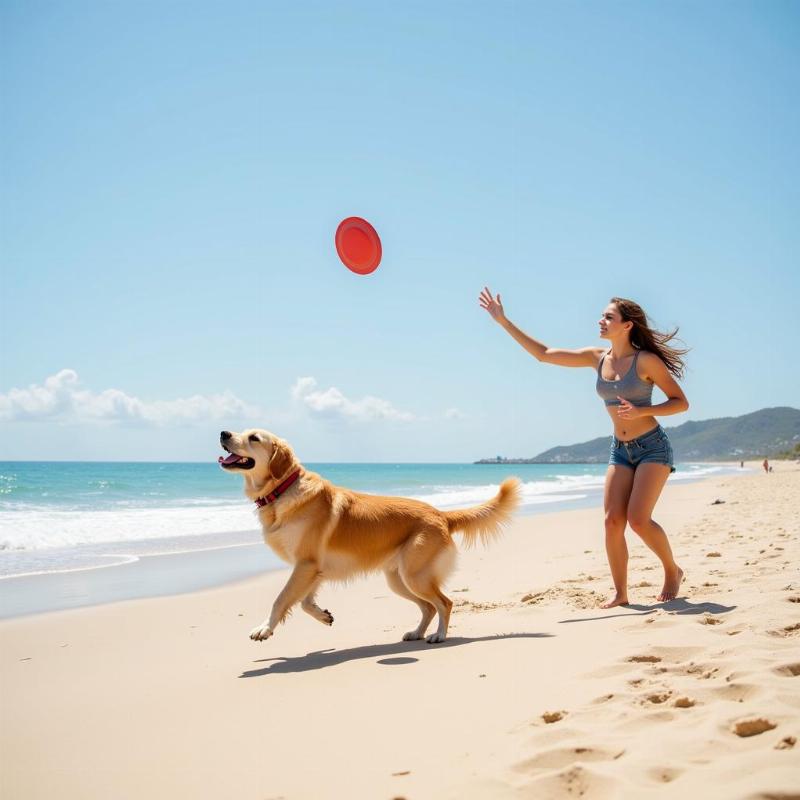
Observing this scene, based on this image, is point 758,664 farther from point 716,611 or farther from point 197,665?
point 197,665

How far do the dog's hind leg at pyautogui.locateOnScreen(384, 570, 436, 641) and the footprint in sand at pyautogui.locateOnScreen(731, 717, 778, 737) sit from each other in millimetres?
2902

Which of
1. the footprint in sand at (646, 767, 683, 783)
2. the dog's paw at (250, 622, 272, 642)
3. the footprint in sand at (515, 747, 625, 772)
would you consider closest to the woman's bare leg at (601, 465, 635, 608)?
the dog's paw at (250, 622, 272, 642)

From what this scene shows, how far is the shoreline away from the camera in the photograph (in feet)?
22.5

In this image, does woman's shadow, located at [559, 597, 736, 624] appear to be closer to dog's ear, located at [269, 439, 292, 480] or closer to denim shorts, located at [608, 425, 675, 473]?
denim shorts, located at [608, 425, 675, 473]

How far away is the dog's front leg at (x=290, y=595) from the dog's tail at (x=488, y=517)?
1129 millimetres

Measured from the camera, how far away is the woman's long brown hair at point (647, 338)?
536 cm

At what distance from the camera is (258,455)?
5281 millimetres

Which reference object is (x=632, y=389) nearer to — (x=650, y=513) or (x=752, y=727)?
(x=650, y=513)

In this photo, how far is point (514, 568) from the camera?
8.30 metres

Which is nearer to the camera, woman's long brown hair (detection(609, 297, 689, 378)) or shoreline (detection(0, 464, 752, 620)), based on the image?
woman's long brown hair (detection(609, 297, 689, 378))

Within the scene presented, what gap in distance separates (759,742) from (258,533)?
39.7ft

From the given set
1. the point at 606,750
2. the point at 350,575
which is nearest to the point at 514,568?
the point at 350,575

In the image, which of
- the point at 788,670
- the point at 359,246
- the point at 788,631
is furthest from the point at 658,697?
the point at 359,246

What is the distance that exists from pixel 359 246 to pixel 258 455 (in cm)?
225
